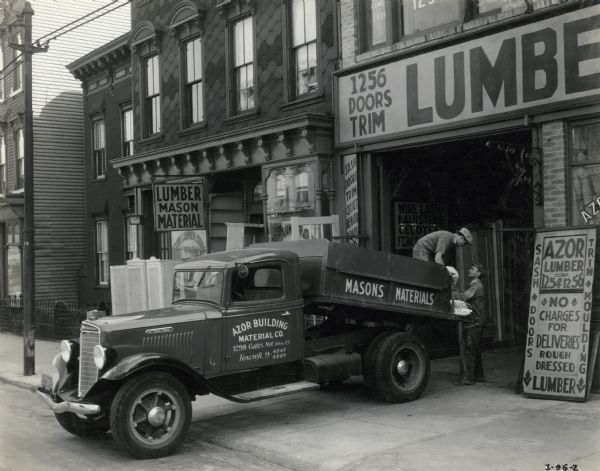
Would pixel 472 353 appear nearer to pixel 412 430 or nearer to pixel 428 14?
pixel 412 430

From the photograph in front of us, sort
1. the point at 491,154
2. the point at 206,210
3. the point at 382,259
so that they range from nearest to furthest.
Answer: the point at 382,259, the point at 491,154, the point at 206,210

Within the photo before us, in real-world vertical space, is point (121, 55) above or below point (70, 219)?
above

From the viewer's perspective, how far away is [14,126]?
25.9 metres

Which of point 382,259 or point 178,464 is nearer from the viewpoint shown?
point 178,464

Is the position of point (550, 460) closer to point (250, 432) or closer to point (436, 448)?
point (436, 448)

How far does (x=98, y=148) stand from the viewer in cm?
2355

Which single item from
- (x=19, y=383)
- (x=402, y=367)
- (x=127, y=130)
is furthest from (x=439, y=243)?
(x=127, y=130)

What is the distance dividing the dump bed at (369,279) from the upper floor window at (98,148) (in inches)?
593

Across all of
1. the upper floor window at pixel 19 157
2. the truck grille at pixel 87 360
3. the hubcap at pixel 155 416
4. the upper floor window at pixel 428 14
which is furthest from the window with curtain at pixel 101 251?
the hubcap at pixel 155 416

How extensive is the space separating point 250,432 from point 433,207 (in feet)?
23.5

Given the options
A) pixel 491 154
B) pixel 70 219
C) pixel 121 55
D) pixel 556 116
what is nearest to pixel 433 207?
pixel 491 154

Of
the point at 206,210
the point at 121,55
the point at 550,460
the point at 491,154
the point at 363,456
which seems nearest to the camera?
the point at 550,460

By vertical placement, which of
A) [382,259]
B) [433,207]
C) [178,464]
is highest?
[433,207]

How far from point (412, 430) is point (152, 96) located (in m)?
13.5
